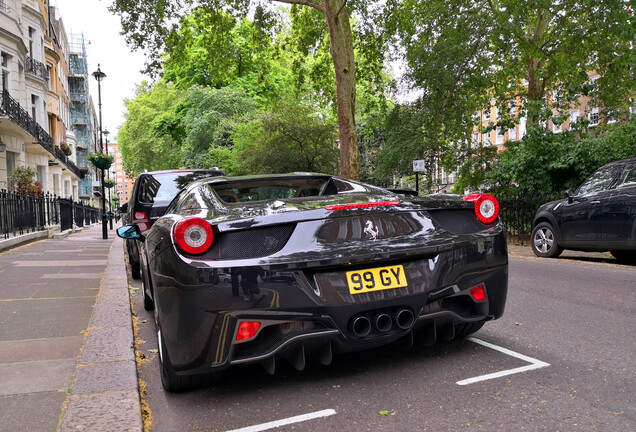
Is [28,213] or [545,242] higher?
[28,213]

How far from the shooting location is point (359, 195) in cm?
363

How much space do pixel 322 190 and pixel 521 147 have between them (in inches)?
518

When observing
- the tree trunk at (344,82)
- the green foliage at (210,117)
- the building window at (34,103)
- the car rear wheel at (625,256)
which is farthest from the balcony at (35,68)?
the car rear wheel at (625,256)

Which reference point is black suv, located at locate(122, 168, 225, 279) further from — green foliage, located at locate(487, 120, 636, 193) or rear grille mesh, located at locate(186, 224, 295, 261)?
green foliage, located at locate(487, 120, 636, 193)

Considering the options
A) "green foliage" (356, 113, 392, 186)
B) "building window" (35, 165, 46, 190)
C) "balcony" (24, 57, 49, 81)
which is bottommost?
"building window" (35, 165, 46, 190)

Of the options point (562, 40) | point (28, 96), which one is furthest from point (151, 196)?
point (28, 96)

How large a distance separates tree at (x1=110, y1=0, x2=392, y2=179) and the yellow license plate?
1450cm

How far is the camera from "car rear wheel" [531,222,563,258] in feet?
32.8

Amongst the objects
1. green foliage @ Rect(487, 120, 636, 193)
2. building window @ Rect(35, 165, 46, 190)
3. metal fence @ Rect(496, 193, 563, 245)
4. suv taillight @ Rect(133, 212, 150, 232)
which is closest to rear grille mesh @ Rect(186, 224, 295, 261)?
suv taillight @ Rect(133, 212, 150, 232)

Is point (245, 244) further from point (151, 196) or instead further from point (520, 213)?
point (520, 213)

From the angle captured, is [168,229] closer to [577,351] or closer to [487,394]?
[487,394]

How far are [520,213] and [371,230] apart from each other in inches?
504

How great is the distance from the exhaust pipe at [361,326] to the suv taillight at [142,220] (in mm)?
5677

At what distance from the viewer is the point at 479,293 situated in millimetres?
3301
